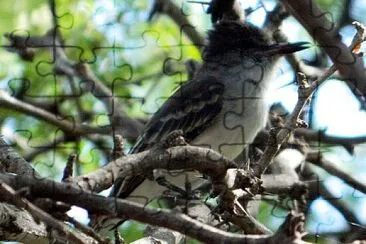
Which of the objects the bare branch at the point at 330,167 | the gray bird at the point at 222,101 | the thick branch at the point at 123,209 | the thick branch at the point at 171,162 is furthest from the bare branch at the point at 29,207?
the bare branch at the point at 330,167

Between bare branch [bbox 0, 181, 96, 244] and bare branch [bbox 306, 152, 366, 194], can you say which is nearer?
bare branch [bbox 0, 181, 96, 244]

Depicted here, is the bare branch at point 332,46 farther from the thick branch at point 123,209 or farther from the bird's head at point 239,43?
the bird's head at point 239,43

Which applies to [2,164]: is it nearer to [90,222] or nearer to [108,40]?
[90,222]

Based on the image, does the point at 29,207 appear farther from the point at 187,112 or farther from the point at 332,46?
the point at 187,112

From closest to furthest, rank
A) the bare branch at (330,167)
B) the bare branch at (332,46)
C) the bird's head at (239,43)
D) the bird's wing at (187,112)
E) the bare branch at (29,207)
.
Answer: the bare branch at (29,207)
the bare branch at (332,46)
the bare branch at (330,167)
the bird's wing at (187,112)
the bird's head at (239,43)

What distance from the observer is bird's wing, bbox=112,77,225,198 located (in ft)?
18.3

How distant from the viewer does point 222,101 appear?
5.73m

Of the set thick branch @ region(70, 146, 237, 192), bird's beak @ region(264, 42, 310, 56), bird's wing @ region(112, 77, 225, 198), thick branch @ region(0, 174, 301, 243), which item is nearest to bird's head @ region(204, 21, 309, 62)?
bird's beak @ region(264, 42, 310, 56)

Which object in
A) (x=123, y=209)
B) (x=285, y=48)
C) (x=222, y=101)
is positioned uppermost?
(x=285, y=48)

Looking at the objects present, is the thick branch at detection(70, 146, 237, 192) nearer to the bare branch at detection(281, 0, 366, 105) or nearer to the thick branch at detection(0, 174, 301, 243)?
the thick branch at detection(0, 174, 301, 243)

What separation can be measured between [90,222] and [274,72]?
2706 millimetres

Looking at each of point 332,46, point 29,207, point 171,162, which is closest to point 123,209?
point 29,207
